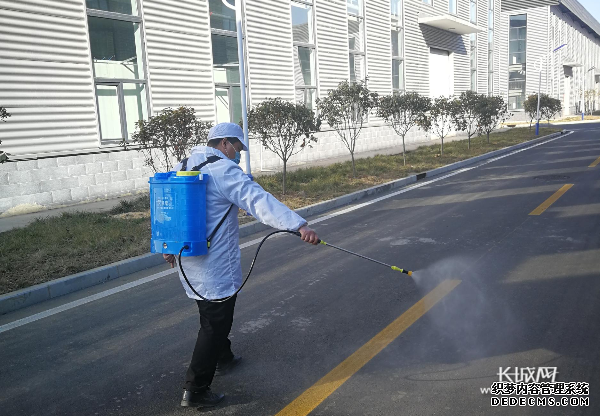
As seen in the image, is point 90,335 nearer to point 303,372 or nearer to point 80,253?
point 303,372

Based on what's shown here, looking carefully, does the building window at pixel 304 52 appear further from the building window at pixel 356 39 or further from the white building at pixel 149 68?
the building window at pixel 356 39

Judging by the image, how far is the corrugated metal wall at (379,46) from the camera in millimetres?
24438

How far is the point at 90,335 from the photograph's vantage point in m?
4.69

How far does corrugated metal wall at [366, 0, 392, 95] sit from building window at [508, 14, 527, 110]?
36886 millimetres

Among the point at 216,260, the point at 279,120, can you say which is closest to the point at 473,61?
the point at 279,120

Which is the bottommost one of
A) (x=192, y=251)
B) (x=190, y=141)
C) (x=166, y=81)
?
(x=192, y=251)

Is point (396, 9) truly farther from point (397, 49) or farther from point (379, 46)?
point (379, 46)

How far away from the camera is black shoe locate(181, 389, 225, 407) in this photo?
332 centimetres

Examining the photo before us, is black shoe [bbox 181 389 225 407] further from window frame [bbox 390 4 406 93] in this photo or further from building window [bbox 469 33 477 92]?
building window [bbox 469 33 477 92]

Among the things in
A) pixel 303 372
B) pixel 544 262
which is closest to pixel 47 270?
pixel 303 372

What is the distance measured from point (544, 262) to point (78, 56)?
1146 centimetres

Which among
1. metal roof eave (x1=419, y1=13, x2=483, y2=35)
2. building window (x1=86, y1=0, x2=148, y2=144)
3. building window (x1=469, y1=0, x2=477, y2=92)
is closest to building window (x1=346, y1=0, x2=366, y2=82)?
metal roof eave (x1=419, y1=13, x2=483, y2=35)

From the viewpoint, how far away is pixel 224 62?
1703cm

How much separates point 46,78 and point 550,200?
1137 cm
